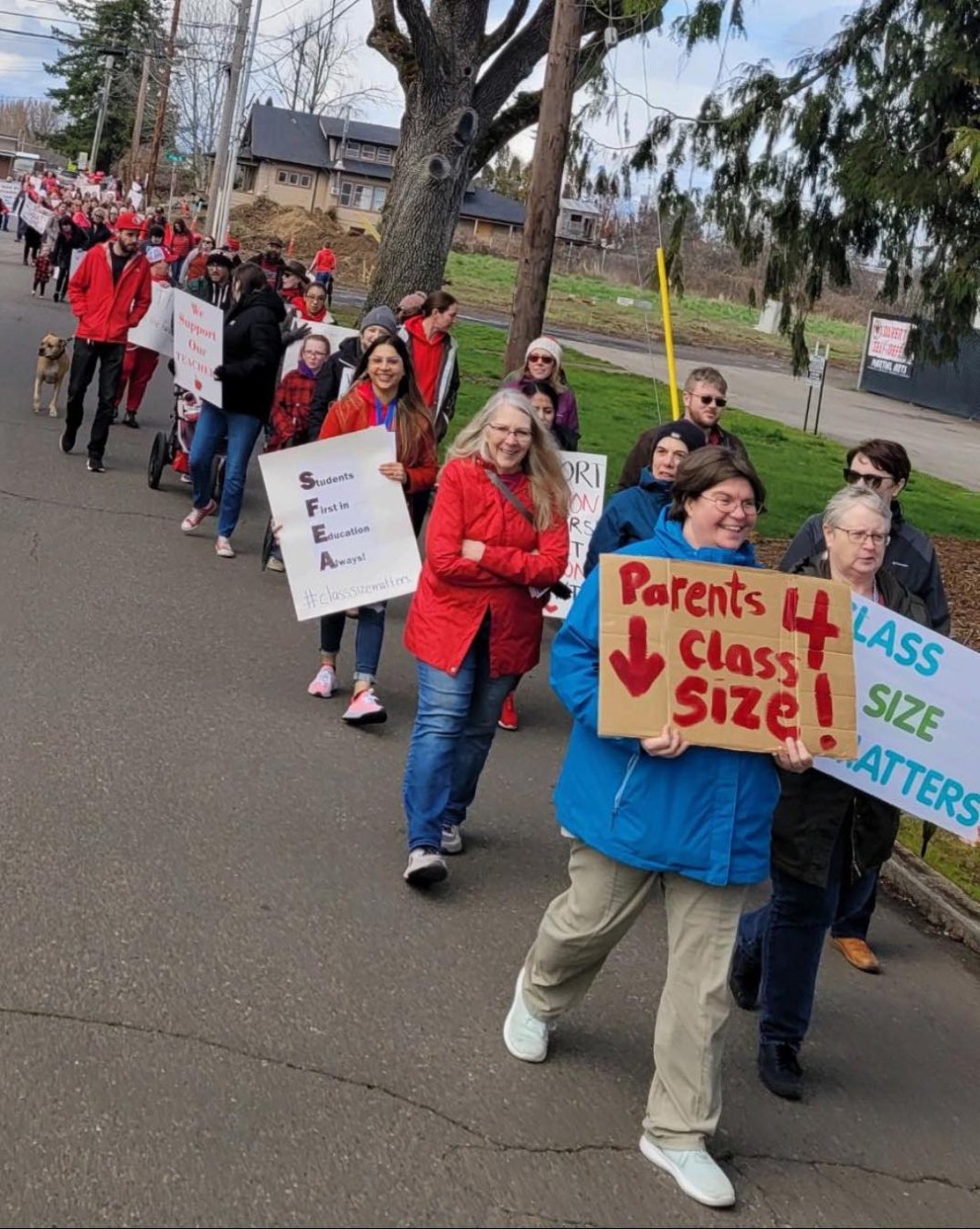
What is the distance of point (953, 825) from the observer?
537cm

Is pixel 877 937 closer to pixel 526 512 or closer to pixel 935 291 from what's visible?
pixel 526 512

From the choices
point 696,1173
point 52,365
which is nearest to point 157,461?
point 52,365

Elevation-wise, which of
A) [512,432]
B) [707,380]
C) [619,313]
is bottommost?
[512,432]

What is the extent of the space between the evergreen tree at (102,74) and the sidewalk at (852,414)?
2064 inches

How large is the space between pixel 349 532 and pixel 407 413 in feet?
2.12

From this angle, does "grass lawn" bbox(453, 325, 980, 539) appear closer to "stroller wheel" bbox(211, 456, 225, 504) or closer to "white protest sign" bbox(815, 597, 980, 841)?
"stroller wheel" bbox(211, 456, 225, 504)

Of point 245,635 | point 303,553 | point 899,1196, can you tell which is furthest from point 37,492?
point 899,1196

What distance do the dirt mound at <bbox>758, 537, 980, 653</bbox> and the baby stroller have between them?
4842 mm

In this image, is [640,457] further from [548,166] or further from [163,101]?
[163,101]

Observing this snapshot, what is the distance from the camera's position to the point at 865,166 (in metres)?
13.3

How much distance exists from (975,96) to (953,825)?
893cm

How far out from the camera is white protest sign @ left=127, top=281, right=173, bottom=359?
1458cm

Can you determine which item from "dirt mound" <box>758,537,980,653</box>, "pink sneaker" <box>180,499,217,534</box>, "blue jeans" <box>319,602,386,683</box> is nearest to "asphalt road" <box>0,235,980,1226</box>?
"blue jeans" <box>319,602,386,683</box>

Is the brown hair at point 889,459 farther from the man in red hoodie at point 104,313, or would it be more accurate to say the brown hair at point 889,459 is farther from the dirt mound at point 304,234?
the dirt mound at point 304,234
